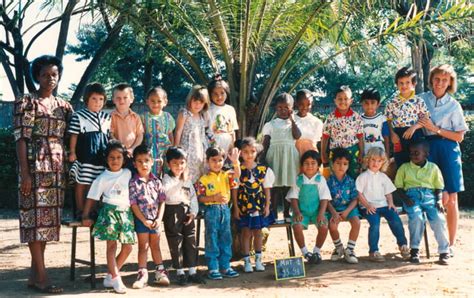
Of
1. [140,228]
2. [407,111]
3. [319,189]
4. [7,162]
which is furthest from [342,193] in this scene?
[7,162]

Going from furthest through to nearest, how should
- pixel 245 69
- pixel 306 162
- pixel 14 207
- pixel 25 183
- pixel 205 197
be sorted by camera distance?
pixel 14 207, pixel 245 69, pixel 306 162, pixel 205 197, pixel 25 183

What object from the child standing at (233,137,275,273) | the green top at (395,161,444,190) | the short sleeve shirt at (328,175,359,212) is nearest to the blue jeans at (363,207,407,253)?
the short sleeve shirt at (328,175,359,212)

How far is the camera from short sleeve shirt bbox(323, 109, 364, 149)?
6.27m

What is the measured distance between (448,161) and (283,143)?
1.82 m

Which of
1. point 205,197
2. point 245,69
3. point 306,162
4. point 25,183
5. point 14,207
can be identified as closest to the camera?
point 25,183

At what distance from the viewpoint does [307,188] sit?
607 centimetres

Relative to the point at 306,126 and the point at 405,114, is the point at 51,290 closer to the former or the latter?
the point at 306,126

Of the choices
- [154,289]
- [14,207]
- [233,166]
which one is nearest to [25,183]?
[154,289]

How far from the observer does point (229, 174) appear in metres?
5.73

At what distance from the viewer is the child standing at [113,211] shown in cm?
510

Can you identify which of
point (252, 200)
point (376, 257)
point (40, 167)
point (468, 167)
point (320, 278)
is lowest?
point (320, 278)

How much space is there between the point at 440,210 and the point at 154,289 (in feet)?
10.4

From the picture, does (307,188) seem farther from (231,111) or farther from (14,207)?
(14,207)

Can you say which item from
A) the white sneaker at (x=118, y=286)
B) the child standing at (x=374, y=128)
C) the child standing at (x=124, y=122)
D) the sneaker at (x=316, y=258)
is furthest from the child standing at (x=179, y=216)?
the child standing at (x=374, y=128)
